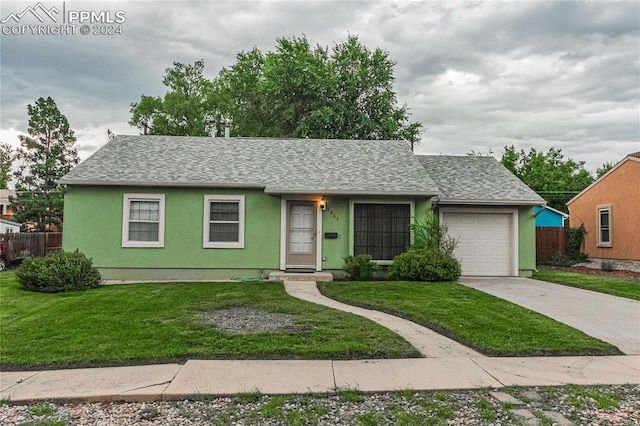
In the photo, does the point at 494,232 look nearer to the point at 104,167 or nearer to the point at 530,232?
the point at 530,232

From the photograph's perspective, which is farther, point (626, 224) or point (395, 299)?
point (626, 224)

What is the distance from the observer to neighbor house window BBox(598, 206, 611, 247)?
1684 centimetres

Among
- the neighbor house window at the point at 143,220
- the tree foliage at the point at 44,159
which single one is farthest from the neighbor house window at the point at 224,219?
the tree foliage at the point at 44,159

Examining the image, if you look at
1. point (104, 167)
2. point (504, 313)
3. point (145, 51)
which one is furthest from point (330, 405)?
point (145, 51)

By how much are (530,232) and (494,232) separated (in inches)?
41.5

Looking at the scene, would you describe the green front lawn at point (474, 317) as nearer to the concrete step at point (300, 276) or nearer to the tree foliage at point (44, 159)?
the concrete step at point (300, 276)

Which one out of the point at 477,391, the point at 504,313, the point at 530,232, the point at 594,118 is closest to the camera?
the point at 477,391

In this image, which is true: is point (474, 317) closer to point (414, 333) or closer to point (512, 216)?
point (414, 333)

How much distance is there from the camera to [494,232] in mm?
12836

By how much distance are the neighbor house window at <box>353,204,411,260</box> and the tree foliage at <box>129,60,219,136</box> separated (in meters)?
22.0

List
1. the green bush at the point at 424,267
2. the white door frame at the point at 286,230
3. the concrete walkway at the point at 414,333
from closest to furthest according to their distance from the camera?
the concrete walkway at the point at 414,333 < the green bush at the point at 424,267 < the white door frame at the point at 286,230

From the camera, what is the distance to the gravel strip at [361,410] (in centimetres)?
341

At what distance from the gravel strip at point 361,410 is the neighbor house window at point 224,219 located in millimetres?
8126

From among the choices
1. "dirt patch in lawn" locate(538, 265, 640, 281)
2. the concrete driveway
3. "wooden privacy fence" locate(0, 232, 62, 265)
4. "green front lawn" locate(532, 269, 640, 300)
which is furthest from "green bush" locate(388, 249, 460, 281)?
"wooden privacy fence" locate(0, 232, 62, 265)
